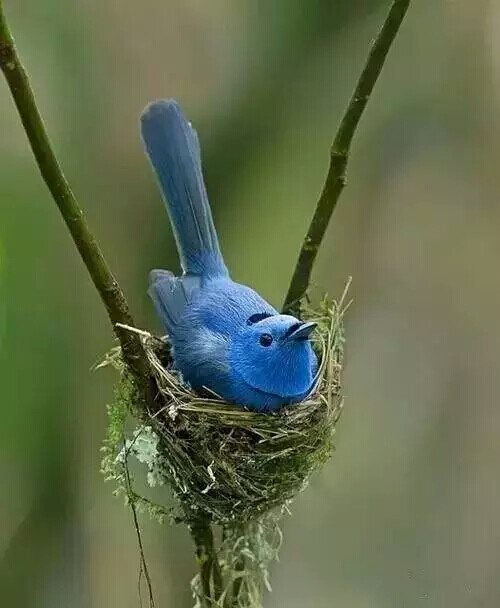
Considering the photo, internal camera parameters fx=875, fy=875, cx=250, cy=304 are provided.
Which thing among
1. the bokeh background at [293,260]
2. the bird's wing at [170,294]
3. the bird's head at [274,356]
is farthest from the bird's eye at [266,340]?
the bokeh background at [293,260]

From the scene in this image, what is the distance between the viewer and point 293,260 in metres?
1.70

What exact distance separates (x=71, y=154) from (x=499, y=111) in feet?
2.72

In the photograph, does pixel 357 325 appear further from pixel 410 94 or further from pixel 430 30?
pixel 430 30

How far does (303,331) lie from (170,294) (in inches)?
10.3

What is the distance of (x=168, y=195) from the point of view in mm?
1155

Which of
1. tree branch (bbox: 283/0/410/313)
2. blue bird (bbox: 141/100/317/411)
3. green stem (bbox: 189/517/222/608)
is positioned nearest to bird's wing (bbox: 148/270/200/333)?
blue bird (bbox: 141/100/317/411)

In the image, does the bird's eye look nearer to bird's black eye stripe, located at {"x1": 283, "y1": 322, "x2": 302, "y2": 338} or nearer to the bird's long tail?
bird's black eye stripe, located at {"x1": 283, "y1": 322, "x2": 302, "y2": 338}

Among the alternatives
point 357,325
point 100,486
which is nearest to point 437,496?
point 357,325

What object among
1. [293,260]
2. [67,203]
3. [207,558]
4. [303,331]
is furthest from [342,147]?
[293,260]

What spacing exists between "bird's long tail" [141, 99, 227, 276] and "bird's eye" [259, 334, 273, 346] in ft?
0.63

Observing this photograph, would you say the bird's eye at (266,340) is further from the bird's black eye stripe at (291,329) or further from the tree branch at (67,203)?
the tree branch at (67,203)

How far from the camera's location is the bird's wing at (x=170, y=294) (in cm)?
117

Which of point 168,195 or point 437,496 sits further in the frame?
point 437,496

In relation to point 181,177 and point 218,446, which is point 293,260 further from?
point 218,446
